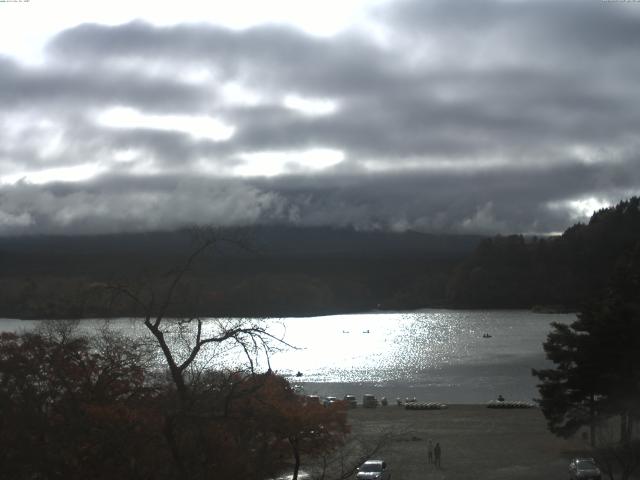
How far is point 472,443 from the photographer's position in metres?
43.5

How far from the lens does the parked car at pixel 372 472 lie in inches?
1112

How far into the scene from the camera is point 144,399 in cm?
1562

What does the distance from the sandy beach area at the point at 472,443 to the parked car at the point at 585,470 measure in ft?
9.07

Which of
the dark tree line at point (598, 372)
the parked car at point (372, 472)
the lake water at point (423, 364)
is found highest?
the dark tree line at point (598, 372)

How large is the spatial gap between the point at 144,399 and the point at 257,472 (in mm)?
2733

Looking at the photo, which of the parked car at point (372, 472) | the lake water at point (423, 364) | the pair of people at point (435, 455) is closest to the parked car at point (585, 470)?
the parked car at point (372, 472)

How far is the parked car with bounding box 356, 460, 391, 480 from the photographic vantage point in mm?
28250

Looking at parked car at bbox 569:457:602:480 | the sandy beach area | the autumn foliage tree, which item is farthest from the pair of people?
the autumn foliage tree

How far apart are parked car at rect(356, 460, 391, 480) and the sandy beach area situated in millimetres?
1197

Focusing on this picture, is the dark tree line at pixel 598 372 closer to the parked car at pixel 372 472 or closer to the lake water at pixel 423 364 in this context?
the parked car at pixel 372 472

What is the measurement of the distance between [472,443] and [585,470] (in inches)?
605

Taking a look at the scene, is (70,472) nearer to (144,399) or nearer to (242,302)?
(144,399)

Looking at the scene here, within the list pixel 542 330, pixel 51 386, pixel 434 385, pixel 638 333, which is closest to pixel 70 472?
pixel 51 386

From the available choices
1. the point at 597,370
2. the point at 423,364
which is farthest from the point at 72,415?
the point at 423,364
